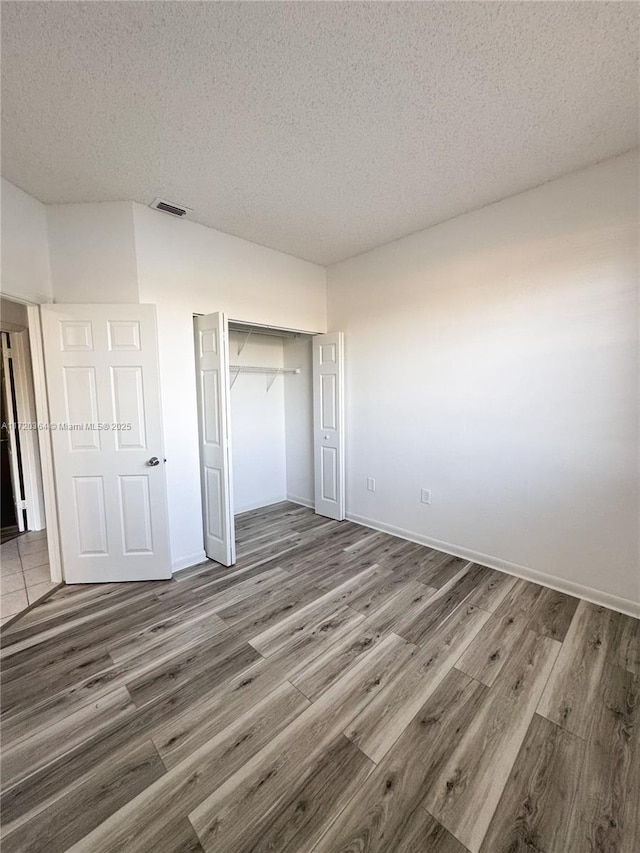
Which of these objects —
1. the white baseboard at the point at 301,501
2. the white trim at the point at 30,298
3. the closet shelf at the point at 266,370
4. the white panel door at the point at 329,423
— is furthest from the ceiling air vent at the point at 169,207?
the white baseboard at the point at 301,501

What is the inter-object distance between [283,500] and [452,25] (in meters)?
4.53

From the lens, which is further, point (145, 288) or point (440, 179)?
point (145, 288)

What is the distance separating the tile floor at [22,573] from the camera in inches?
98.7

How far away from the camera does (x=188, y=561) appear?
10.0 feet

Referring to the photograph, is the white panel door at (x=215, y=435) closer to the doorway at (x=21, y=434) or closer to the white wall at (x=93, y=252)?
the white wall at (x=93, y=252)

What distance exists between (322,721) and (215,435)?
7.01 ft

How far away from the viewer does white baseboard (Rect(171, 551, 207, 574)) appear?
2973 mm

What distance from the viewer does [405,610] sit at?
2.37 meters

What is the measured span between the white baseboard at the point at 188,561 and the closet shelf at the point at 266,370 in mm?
2011

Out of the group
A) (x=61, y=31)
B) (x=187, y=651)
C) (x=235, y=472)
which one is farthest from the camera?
(x=235, y=472)

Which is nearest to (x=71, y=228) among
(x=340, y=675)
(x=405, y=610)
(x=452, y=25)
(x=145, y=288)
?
(x=145, y=288)

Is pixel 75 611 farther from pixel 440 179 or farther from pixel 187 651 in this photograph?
pixel 440 179

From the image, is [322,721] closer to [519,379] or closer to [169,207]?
[519,379]

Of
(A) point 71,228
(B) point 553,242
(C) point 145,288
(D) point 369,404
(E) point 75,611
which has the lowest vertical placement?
(E) point 75,611
